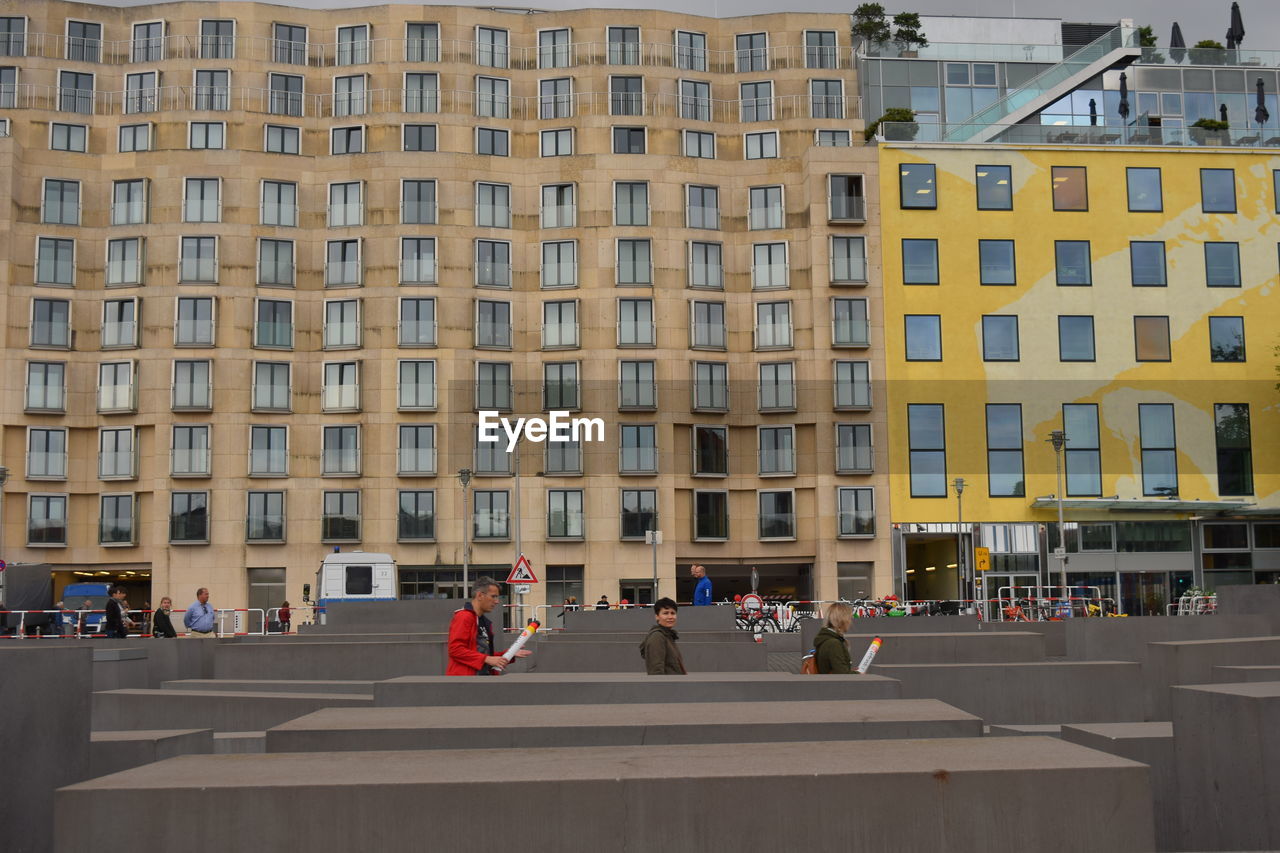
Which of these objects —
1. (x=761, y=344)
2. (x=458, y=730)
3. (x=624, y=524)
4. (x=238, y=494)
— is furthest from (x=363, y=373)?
(x=458, y=730)

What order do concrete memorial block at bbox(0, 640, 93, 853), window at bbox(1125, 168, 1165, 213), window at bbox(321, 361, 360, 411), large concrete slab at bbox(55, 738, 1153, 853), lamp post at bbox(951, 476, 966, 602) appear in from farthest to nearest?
window at bbox(1125, 168, 1165, 213), window at bbox(321, 361, 360, 411), lamp post at bbox(951, 476, 966, 602), concrete memorial block at bbox(0, 640, 93, 853), large concrete slab at bbox(55, 738, 1153, 853)

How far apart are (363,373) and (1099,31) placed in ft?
137

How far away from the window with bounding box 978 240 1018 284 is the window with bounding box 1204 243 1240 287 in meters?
8.28

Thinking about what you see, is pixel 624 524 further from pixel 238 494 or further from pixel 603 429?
pixel 238 494

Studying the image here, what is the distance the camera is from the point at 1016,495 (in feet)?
197

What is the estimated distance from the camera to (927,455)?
2367 inches

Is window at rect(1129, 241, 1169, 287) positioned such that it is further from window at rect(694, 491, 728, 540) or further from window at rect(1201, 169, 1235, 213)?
window at rect(694, 491, 728, 540)

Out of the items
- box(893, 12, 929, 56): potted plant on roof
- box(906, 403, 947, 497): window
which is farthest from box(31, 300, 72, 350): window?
box(893, 12, 929, 56): potted plant on roof

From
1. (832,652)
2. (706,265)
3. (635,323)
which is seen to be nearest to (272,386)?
(635,323)

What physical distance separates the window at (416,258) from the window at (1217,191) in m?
32.8

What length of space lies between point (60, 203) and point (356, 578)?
902 inches

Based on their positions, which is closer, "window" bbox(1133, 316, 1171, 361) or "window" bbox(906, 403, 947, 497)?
"window" bbox(906, 403, 947, 497)

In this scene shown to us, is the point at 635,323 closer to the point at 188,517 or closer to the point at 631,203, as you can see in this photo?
the point at 631,203

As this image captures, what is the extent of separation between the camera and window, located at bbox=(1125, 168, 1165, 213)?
203ft
